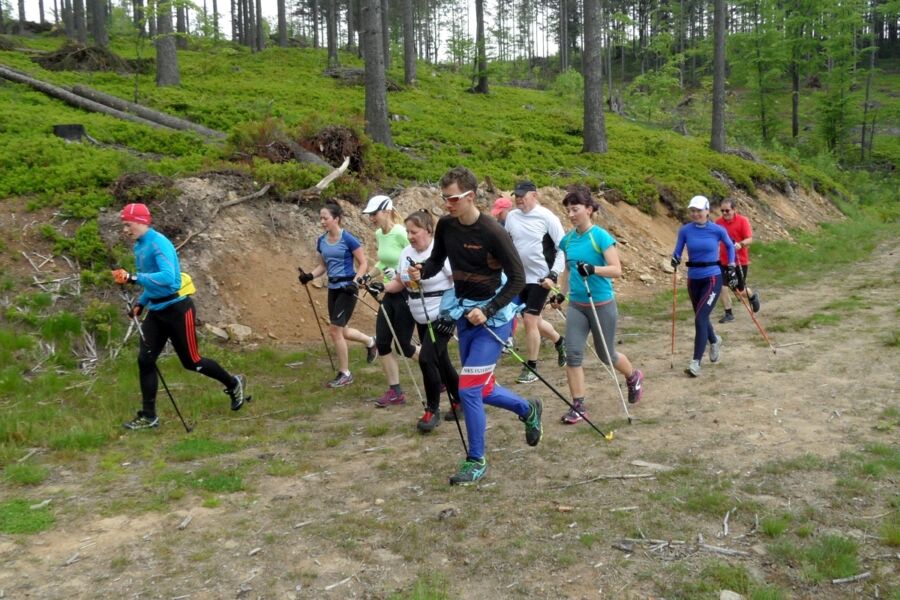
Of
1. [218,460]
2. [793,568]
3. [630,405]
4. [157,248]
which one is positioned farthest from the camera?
[630,405]

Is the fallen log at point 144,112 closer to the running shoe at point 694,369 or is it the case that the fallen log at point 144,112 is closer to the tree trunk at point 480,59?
the running shoe at point 694,369

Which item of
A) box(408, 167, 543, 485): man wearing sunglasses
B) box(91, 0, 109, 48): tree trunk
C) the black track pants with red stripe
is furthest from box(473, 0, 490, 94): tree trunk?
box(408, 167, 543, 485): man wearing sunglasses

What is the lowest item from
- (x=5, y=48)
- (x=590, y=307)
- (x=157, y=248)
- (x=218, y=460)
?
(x=218, y=460)

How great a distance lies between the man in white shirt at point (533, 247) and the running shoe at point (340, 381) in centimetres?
215

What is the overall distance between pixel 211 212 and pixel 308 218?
1700mm

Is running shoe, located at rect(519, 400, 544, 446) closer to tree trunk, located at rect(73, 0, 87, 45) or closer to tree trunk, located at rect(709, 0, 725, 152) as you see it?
tree trunk, located at rect(709, 0, 725, 152)

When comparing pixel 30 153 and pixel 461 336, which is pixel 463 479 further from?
pixel 30 153

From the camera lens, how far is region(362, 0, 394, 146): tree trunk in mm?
15992

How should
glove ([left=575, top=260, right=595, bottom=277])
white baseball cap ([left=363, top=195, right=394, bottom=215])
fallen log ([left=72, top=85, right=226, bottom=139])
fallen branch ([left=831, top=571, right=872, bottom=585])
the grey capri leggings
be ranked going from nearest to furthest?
fallen branch ([left=831, top=571, right=872, bottom=585])
glove ([left=575, top=260, right=595, bottom=277])
the grey capri leggings
white baseball cap ([left=363, top=195, right=394, bottom=215])
fallen log ([left=72, top=85, right=226, bottom=139])

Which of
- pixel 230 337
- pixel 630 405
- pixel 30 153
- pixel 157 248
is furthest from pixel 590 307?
pixel 30 153

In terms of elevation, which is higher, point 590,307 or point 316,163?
point 316,163

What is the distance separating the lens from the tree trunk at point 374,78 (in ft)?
52.5

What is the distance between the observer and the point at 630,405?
7617 mm

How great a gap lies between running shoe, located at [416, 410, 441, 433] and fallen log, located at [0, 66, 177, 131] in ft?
34.9
